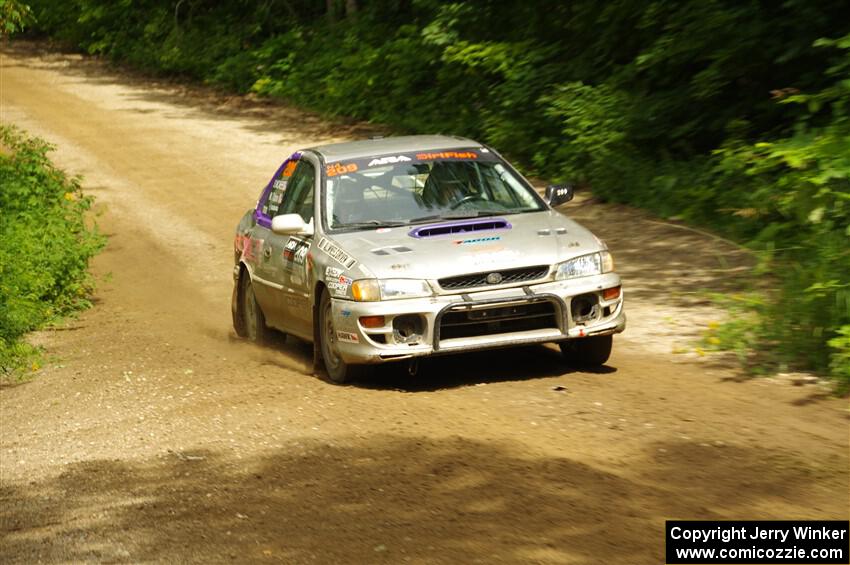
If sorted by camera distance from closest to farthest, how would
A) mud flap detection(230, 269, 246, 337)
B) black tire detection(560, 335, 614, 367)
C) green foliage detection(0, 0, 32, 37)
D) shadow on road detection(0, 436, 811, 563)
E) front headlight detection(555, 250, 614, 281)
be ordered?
shadow on road detection(0, 436, 811, 563) → front headlight detection(555, 250, 614, 281) → black tire detection(560, 335, 614, 367) → mud flap detection(230, 269, 246, 337) → green foliage detection(0, 0, 32, 37)

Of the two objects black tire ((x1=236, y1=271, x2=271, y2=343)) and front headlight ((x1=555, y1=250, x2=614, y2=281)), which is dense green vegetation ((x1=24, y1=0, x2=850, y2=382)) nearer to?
front headlight ((x1=555, y1=250, x2=614, y2=281))

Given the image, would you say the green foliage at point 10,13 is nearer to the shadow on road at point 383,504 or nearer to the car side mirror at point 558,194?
the car side mirror at point 558,194

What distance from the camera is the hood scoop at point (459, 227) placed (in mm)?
9297

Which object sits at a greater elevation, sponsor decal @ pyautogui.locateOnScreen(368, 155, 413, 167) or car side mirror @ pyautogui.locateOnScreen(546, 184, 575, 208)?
sponsor decal @ pyautogui.locateOnScreen(368, 155, 413, 167)

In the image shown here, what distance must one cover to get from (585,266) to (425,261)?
43.1 inches

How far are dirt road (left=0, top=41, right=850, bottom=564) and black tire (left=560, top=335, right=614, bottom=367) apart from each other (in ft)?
0.55

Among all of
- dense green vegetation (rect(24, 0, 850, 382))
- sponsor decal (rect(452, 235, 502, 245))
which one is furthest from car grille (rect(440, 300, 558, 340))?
dense green vegetation (rect(24, 0, 850, 382))

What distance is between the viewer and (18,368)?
11531 mm

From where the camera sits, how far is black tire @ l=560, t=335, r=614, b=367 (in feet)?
30.7

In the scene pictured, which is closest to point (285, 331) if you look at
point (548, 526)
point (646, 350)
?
point (646, 350)

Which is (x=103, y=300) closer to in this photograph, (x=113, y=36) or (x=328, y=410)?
(x=328, y=410)

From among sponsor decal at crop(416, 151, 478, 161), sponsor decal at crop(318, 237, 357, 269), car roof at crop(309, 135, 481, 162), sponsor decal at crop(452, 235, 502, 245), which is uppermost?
car roof at crop(309, 135, 481, 162)

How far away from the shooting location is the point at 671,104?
1745 cm

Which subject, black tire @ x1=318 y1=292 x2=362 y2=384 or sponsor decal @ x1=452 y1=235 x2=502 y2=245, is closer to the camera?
sponsor decal @ x1=452 y1=235 x2=502 y2=245
